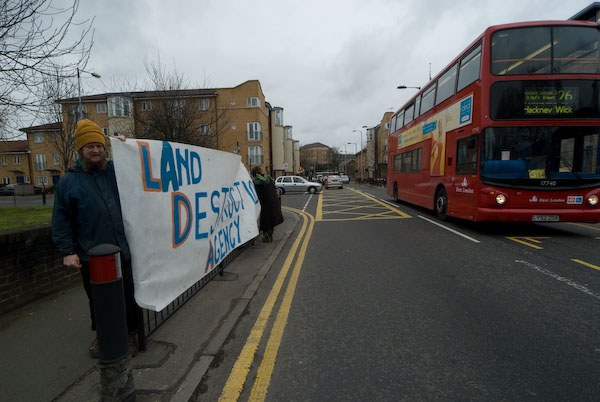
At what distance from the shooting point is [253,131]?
Result: 4231 cm

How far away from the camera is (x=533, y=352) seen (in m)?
2.64

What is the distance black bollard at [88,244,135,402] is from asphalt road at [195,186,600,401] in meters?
0.59

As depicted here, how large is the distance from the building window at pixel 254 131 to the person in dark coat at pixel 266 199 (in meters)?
36.7

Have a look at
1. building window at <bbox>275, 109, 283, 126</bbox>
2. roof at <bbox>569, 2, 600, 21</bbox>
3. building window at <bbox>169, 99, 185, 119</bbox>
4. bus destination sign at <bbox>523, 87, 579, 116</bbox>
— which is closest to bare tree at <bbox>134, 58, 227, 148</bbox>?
building window at <bbox>169, 99, 185, 119</bbox>

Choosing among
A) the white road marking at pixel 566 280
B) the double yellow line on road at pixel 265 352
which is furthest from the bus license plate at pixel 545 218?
the double yellow line on road at pixel 265 352

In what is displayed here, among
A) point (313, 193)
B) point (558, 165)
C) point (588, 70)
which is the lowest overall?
point (313, 193)

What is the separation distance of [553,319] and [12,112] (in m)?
8.78

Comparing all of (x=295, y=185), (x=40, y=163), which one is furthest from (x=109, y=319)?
(x=40, y=163)

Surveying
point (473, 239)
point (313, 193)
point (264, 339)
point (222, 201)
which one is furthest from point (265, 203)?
point (313, 193)

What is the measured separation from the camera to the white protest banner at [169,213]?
263 centimetres

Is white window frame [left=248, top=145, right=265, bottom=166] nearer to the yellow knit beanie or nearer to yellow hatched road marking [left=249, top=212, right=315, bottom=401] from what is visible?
yellow hatched road marking [left=249, top=212, right=315, bottom=401]

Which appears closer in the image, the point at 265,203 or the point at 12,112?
the point at 12,112

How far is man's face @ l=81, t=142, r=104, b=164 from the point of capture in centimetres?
254

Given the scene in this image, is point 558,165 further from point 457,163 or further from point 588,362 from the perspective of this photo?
point 588,362
